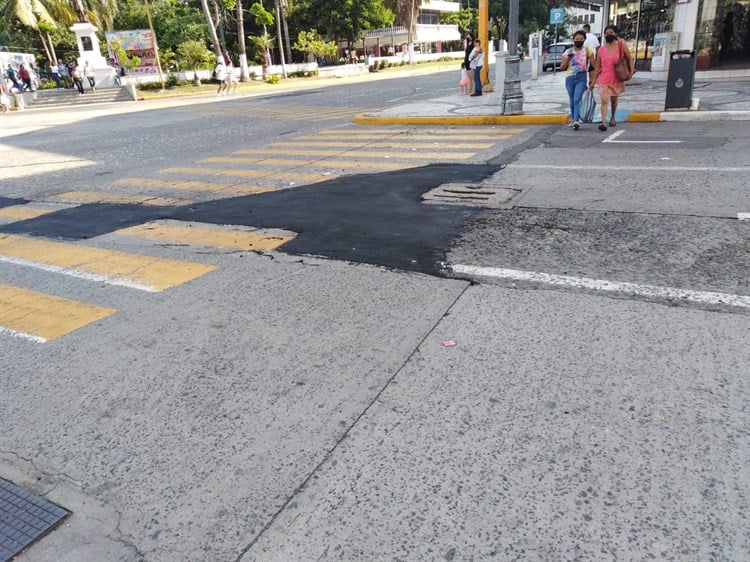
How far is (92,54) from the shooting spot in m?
39.1

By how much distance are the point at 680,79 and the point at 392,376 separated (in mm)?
11490

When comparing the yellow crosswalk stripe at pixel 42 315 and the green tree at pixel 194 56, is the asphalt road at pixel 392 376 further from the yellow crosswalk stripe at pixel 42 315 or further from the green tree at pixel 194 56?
the green tree at pixel 194 56

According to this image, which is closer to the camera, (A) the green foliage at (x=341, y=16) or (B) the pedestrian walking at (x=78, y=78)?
(B) the pedestrian walking at (x=78, y=78)

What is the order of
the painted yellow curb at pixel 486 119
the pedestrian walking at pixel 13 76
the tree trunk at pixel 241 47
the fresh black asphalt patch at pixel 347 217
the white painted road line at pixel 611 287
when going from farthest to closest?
the tree trunk at pixel 241 47
the pedestrian walking at pixel 13 76
the painted yellow curb at pixel 486 119
the fresh black asphalt patch at pixel 347 217
the white painted road line at pixel 611 287

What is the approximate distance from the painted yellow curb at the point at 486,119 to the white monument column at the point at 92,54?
1206 inches

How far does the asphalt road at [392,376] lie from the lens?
7.73ft

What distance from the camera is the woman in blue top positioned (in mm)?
10812

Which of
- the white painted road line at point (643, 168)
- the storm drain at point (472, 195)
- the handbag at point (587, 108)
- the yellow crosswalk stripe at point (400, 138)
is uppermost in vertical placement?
the handbag at point (587, 108)

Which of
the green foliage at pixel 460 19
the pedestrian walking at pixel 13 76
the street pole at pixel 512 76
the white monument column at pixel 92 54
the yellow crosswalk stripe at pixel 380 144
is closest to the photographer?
the yellow crosswalk stripe at pixel 380 144

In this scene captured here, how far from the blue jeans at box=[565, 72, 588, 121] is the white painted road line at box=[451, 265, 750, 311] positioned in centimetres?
798

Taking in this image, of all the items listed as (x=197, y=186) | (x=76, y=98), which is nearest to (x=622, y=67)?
(x=197, y=186)

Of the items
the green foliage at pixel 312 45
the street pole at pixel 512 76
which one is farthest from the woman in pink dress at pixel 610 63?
the green foliage at pixel 312 45

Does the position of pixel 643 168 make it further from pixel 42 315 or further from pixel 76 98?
pixel 76 98

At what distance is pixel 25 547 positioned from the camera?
2.37m
